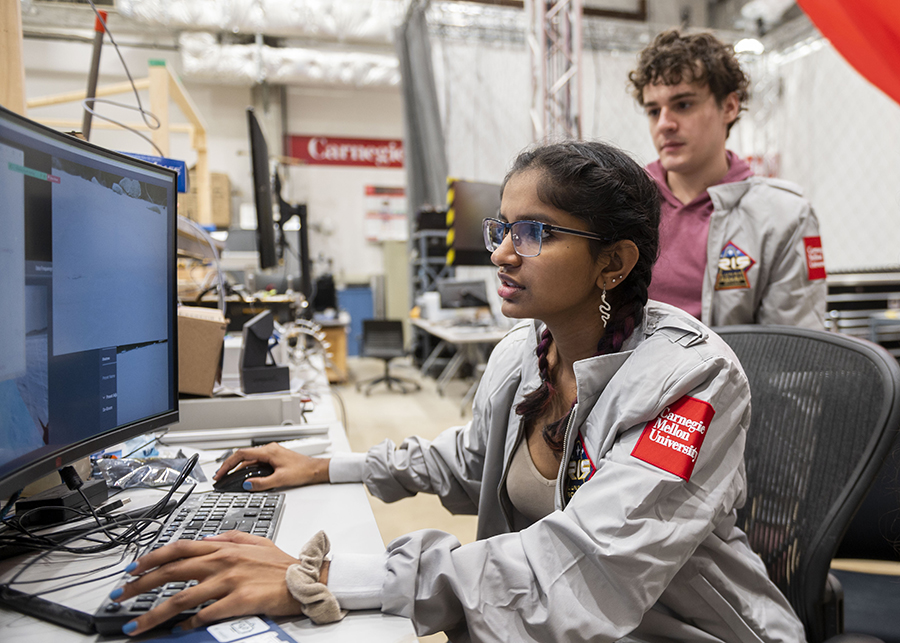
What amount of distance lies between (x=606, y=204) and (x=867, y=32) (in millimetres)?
2203

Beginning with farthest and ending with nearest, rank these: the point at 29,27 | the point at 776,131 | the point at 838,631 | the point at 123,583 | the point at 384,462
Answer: the point at 776,131
the point at 29,27
the point at 384,462
the point at 838,631
the point at 123,583

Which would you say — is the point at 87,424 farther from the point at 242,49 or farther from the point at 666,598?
the point at 242,49

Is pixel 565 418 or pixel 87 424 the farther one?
pixel 565 418

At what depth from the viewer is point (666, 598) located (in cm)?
80

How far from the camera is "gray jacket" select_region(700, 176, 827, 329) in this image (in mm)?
1433

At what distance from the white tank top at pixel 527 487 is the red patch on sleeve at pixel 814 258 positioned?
0.94 m

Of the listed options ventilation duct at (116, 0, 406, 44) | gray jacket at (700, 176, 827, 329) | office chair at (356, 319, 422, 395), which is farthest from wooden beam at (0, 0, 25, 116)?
ventilation duct at (116, 0, 406, 44)

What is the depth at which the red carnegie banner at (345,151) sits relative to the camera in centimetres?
795

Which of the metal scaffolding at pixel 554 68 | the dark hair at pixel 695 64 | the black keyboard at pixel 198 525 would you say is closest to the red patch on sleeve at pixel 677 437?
the black keyboard at pixel 198 525

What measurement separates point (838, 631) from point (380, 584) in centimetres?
72

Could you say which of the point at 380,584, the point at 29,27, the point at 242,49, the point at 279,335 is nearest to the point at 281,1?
the point at 242,49

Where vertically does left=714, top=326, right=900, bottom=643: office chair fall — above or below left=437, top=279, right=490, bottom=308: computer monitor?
below

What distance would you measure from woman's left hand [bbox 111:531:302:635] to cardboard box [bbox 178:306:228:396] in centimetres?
68

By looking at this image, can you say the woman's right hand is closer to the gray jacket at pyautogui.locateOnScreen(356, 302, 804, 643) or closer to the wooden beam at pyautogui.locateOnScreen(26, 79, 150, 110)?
the gray jacket at pyautogui.locateOnScreen(356, 302, 804, 643)
